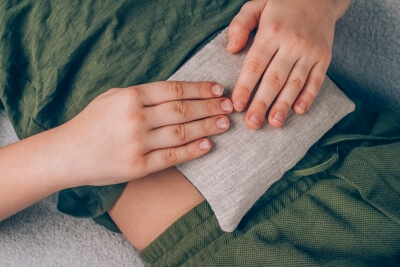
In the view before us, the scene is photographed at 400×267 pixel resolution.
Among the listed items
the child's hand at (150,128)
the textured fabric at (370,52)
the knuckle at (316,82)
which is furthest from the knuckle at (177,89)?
the textured fabric at (370,52)

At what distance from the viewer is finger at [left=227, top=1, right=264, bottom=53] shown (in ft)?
2.10

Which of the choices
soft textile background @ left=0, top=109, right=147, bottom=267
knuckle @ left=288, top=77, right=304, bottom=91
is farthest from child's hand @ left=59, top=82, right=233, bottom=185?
soft textile background @ left=0, top=109, right=147, bottom=267

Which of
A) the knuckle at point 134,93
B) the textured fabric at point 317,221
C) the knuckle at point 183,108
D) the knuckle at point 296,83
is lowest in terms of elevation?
the textured fabric at point 317,221

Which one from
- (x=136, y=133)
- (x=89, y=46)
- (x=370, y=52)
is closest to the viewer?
(x=136, y=133)

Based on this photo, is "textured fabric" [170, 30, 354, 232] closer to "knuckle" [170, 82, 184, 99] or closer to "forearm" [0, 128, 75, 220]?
"knuckle" [170, 82, 184, 99]

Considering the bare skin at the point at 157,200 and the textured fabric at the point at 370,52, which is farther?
the textured fabric at the point at 370,52

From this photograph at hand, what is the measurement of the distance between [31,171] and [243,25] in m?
0.39

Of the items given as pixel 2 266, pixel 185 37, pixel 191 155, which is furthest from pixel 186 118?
pixel 2 266

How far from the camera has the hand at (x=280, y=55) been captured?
Result: 23.9 inches

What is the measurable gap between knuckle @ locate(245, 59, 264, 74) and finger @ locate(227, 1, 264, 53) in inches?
1.6

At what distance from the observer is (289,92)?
63cm

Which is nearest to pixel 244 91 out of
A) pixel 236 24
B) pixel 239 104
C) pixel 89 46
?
pixel 239 104

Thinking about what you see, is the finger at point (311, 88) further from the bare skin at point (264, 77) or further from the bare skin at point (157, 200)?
the bare skin at point (157, 200)

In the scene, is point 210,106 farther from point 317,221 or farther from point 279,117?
point 317,221
